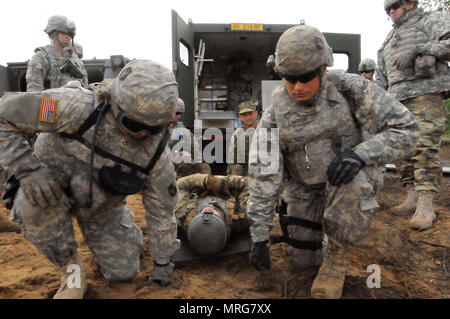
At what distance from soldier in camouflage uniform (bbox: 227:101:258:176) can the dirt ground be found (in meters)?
1.40

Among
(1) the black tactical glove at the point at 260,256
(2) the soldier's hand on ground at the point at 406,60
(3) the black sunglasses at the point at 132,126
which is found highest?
(2) the soldier's hand on ground at the point at 406,60

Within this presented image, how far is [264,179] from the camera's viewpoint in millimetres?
2211

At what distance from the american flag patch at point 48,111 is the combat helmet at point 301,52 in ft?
4.02

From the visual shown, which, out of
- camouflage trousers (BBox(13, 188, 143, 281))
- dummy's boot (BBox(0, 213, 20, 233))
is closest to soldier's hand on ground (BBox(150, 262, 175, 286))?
camouflage trousers (BBox(13, 188, 143, 281))

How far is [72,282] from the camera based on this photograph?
207 cm

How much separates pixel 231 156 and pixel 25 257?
251 cm

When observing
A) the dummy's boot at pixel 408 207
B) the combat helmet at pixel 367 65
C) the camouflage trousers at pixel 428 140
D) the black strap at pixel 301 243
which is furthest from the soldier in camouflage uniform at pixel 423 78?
the combat helmet at pixel 367 65

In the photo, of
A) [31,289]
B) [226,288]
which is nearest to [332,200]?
[226,288]

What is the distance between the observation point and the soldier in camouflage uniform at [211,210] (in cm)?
273

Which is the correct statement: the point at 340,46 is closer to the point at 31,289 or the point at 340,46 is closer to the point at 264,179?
the point at 264,179

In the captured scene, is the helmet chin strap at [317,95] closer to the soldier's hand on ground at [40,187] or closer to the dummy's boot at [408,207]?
the soldier's hand on ground at [40,187]

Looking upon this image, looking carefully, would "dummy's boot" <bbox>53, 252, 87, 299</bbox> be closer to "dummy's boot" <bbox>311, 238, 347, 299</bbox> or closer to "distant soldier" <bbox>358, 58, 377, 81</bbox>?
"dummy's boot" <bbox>311, 238, 347, 299</bbox>

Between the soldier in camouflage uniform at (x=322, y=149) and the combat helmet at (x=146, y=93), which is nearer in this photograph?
the combat helmet at (x=146, y=93)

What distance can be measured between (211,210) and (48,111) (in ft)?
4.87
